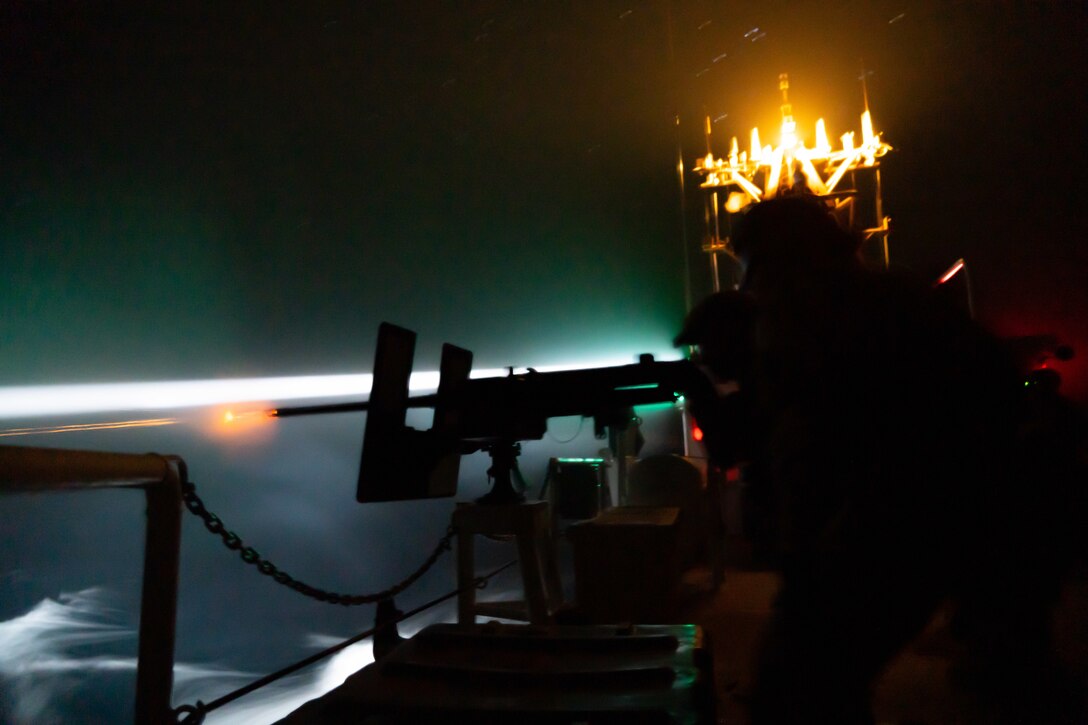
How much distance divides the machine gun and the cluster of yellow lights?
4271 millimetres

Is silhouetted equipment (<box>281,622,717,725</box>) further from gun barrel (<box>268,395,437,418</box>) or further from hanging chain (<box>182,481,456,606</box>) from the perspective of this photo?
A: gun barrel (<box>268,395,437,418</box>)

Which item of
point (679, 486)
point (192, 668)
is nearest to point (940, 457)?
point (679, 486)

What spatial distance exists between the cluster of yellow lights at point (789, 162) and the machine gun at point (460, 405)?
4.27 meters

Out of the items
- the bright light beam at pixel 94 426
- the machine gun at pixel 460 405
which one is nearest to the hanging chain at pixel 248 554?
the machine gun at pixel 460 405

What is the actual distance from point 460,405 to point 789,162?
472 cm

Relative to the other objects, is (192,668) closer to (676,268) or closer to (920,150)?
(676,268)

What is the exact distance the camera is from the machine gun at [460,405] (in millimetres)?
1914

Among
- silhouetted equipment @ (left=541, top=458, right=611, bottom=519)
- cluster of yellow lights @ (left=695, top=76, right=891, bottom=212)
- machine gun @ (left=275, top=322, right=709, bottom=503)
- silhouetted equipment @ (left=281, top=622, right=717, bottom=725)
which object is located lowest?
silhouetted equipment @ (left=281, top=622, right=717, bottom=725)

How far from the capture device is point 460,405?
7.33ft

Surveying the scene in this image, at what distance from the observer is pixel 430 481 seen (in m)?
2.26

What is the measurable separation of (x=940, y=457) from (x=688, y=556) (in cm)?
389

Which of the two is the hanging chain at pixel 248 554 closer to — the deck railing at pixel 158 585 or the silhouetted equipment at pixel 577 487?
the deck railing at pixel 158 585

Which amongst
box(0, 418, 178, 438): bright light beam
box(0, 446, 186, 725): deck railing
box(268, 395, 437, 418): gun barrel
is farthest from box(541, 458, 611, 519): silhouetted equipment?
box(0, 446, 186, 725): deck railing

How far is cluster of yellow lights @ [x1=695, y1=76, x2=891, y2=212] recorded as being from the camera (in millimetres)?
5566
